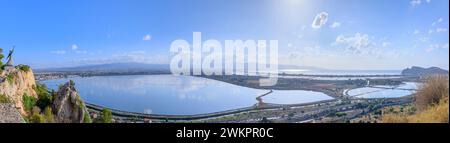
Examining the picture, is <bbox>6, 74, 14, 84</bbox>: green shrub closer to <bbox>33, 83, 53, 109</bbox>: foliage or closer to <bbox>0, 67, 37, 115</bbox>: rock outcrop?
<bbox>0, 67, 37, 115</bbox>: rock outcrop

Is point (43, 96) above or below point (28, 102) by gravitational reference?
above

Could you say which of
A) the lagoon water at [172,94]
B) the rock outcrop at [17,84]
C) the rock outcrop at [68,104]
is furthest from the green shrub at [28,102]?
the lagoon water at [172,94]

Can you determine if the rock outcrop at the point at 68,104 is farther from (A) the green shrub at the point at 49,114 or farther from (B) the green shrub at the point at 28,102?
(B) the green shrub at the point at 28,102

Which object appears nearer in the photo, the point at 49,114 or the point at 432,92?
the point at 432,92

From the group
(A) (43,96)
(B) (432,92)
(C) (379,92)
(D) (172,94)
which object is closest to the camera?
(B) (432,92)

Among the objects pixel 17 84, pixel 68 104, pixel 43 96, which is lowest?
pixel 68 104

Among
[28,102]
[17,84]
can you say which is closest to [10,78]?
[17,84]

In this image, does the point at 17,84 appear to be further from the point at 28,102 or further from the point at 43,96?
the point at 43,96
